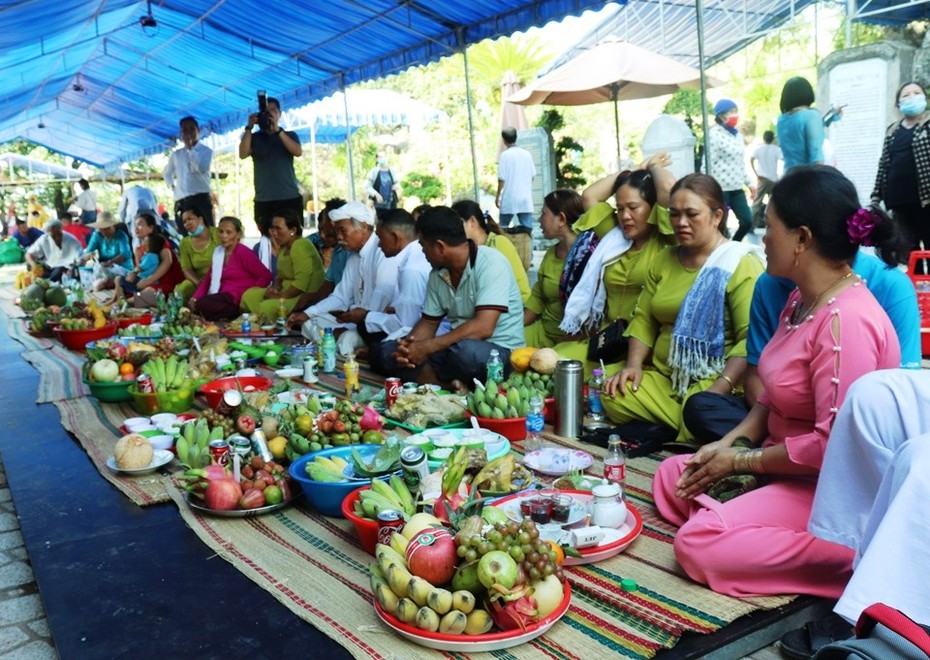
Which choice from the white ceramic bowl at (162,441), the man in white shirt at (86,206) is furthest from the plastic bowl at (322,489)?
the man in white shirt at (86,206)

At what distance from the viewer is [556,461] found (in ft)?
10.8

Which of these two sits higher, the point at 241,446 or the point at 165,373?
the point at 165,373

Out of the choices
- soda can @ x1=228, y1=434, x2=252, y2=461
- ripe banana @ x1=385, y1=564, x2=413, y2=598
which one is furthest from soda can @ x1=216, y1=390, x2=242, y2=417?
ripe banana @ x1=385, y1=564, x2=413, y2=598

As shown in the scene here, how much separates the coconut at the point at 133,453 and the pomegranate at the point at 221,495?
2.03ft

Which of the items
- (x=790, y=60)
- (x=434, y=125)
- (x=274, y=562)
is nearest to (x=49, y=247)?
(x=274, y=562)

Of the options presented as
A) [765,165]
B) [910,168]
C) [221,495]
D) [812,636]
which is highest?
[765,165]

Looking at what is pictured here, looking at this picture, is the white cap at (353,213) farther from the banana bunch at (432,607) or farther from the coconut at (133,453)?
the banana bunch at (432,607)

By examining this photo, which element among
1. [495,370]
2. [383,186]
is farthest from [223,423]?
[383,186]

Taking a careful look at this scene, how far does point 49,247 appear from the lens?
1177 centimetres

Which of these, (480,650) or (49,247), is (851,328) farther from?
(49,247)

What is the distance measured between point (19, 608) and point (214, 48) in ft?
31.0

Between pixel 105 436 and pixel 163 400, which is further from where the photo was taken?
pixel 163 400

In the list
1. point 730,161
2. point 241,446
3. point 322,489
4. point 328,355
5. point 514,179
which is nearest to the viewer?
point 322,489

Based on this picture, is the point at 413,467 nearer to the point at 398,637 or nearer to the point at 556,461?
the point at 398,637
